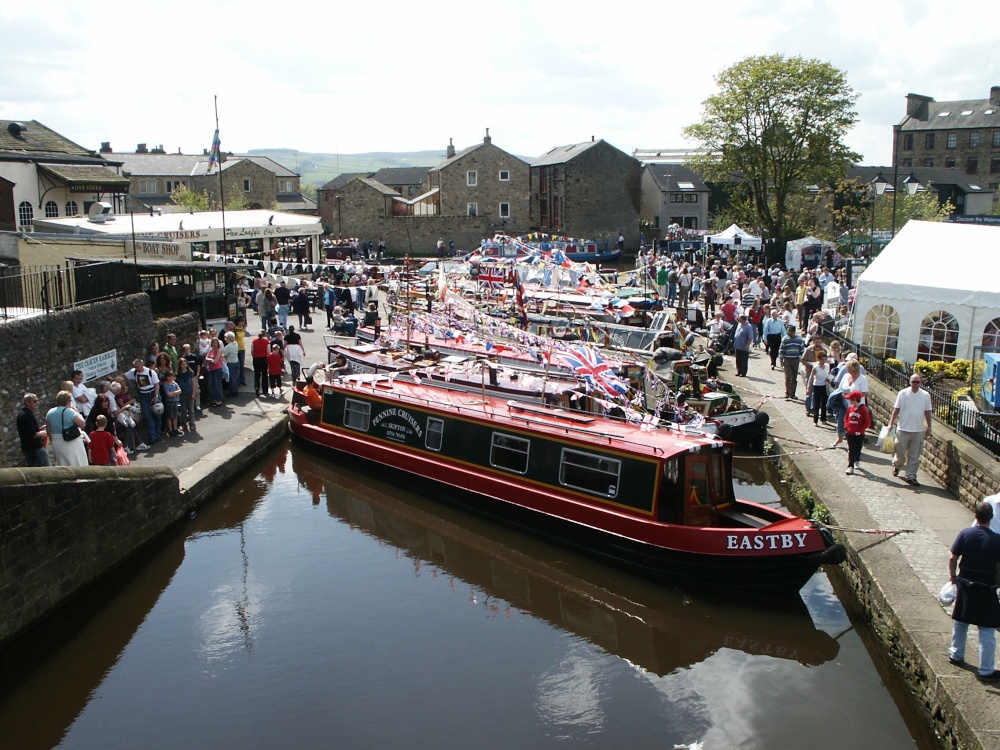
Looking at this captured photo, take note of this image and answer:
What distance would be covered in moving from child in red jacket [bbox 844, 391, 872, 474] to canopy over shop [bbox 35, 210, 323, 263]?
550 inches

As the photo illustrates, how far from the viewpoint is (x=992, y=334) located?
619 inches

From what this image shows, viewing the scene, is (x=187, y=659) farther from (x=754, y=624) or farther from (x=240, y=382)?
(x=240, y=382)

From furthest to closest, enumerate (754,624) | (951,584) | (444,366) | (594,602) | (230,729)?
(444,366) → (594,602) → (754,624) → (230,729) → (951,584)

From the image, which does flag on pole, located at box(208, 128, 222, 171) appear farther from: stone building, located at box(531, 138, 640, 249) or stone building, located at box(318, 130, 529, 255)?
stone building, located at box(531, 138, 640, 249)

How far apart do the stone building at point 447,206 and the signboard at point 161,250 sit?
30.3 meters

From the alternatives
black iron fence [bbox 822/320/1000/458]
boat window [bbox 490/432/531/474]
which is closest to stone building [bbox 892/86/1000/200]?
black iron fence [bbox 822/320/1000/458]

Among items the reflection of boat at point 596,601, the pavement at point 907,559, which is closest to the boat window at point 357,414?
the reflection of boat at point 596,601

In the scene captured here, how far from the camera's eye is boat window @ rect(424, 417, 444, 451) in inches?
557

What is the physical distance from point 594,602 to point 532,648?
4.58 ft

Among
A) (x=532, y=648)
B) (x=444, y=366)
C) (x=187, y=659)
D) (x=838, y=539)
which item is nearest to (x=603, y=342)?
(x=444, y=366)

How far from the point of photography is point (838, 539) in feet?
36.1

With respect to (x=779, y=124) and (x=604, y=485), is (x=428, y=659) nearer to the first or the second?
(x=604, y=485)

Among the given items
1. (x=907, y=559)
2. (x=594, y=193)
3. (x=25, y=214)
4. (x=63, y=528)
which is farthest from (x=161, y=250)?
(x=594, y=193)

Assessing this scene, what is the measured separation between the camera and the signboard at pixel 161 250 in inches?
A: 907
